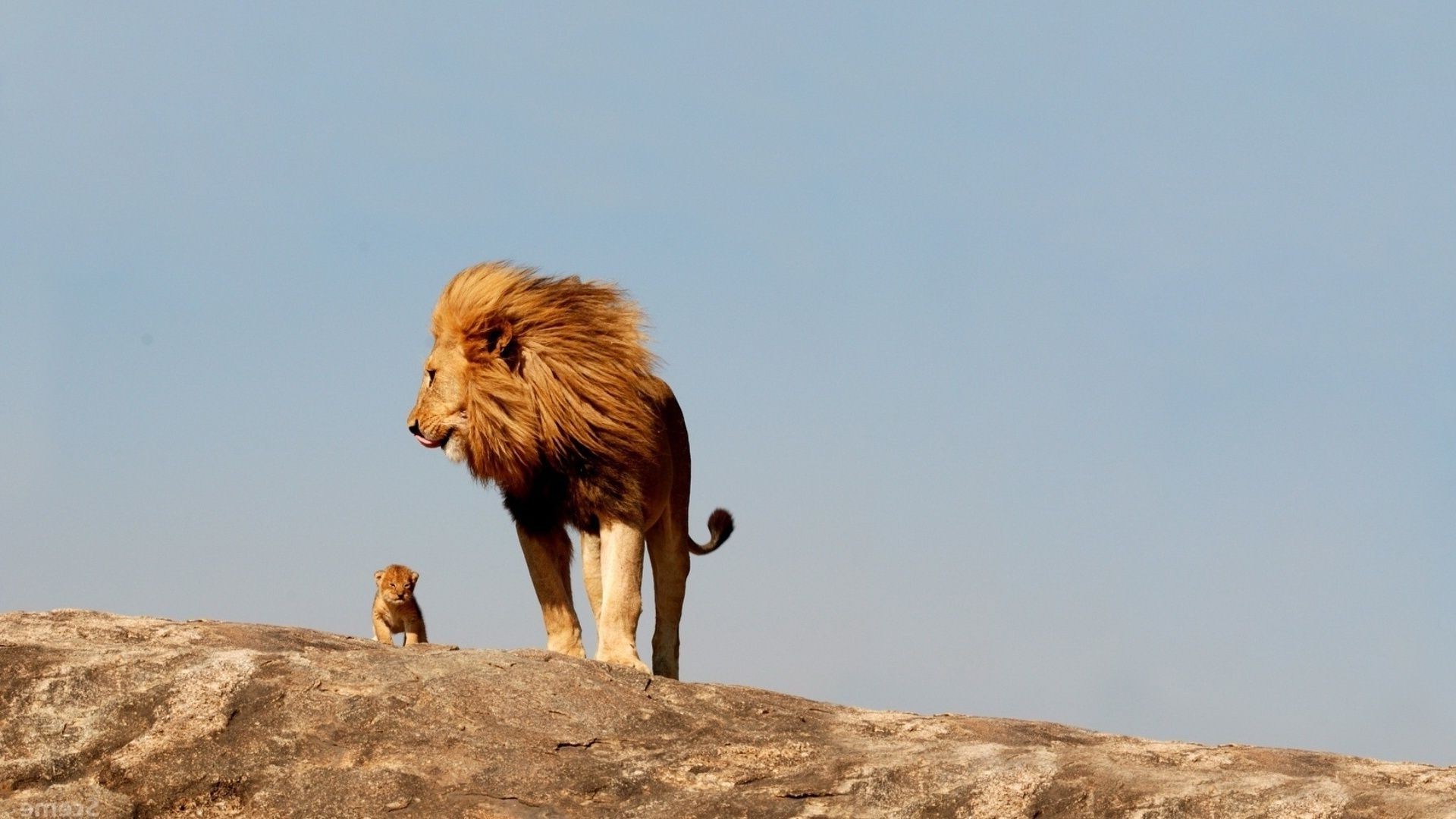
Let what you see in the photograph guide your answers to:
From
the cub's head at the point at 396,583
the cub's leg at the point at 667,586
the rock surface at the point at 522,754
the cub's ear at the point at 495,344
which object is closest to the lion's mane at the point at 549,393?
the cub's ear at the point at 495,344

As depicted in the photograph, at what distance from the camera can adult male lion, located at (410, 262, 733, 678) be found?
8828 mm

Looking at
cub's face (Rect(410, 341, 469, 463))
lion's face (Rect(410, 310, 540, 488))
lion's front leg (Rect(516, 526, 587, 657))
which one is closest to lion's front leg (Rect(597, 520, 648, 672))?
lion's front leg (Rect(516, 526, 587, 657))

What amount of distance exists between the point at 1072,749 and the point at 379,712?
9.04 ft

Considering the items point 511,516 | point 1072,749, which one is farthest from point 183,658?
point 1072,749

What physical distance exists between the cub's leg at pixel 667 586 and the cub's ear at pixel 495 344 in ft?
4.28

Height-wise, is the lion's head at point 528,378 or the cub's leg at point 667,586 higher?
the lion's head at point 528,378

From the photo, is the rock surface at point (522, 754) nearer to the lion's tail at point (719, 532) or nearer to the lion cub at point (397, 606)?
the lion's tail at point (719, 532)

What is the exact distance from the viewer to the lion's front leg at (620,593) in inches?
342

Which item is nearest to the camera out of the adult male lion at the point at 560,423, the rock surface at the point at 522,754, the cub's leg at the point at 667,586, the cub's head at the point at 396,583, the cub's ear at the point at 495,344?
the rock surface at the point at 522,754

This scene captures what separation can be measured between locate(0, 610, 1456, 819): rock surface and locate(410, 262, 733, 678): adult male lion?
1.12 m

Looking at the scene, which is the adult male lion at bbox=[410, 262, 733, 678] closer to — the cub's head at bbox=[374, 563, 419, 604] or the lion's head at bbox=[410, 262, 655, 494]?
the lion's head at bbox=[410, 262, 655, 494]

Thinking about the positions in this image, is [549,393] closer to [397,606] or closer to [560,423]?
[560,423]

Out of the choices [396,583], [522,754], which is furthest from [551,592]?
[396,583]

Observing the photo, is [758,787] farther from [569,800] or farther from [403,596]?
[403,596]
